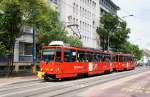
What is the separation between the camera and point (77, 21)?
252 feet

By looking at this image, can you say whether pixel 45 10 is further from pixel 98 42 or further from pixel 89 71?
pixel 98 42

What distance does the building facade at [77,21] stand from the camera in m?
52.4

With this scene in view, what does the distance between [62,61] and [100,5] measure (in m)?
63.5

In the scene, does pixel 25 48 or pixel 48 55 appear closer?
pixel 48 55

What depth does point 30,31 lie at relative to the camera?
177 ft

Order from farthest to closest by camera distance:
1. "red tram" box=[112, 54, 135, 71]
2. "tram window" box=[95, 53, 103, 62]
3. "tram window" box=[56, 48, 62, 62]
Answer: "red tram" box=[112, 54, 135, 71] < "tram window" box=[95, 53, 103, 62] < "tram window" box=[56, 48, 62, 62]

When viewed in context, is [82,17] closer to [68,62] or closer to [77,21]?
[77,21]

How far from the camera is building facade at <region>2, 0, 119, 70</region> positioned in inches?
2062

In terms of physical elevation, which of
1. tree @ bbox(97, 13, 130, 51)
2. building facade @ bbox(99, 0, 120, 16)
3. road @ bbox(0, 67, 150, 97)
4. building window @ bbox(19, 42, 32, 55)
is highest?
building facade @ bbox(99, 0, 120, 16)

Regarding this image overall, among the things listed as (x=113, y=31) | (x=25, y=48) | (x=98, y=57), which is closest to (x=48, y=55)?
(x=98, y=57)

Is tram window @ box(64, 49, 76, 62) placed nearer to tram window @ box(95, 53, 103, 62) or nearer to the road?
the road

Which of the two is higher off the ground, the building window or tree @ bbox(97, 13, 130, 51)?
tree @ bbox(97, 13, 130, 51)

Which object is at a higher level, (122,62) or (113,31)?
(113,31)

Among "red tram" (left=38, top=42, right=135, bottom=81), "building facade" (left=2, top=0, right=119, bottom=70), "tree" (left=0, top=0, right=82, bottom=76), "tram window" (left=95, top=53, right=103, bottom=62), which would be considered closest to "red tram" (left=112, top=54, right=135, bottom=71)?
"building facade" (left=2, top=0, right=119, bottom=70)
